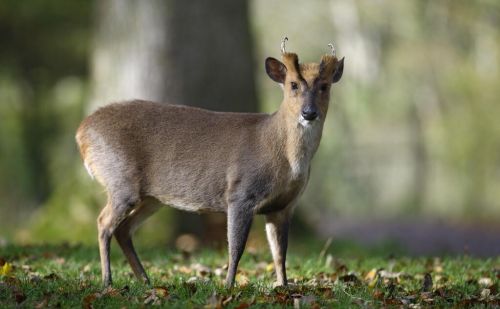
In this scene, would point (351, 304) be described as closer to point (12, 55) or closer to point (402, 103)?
point (12, 55)

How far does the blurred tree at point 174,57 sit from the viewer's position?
10.6 m

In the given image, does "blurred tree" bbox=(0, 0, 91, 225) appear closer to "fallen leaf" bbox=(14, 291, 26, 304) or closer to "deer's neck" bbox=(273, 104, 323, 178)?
"deer's neck" bbox=(273, 104, 323, 178)

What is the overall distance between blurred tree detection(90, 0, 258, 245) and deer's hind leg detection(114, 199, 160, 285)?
317cm

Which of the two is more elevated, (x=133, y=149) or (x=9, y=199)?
(x=133, y=149)

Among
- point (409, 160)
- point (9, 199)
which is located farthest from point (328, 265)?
point (9, 199)

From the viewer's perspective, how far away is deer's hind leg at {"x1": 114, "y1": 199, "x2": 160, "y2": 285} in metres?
7.11

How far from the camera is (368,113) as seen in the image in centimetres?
2727

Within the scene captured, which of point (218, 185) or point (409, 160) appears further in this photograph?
point (409, 160)

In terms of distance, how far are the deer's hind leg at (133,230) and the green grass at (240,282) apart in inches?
5.7

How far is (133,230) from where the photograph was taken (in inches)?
288

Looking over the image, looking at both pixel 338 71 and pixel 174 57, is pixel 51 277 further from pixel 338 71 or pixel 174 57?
pixel 174 57

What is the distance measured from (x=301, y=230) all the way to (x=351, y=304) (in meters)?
5.95

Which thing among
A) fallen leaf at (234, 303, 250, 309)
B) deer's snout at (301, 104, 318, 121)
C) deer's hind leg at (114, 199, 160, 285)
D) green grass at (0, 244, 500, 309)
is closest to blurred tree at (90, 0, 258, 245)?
green grass at (0, 244, 500, 309)

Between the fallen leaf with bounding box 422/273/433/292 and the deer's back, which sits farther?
the deer's back
